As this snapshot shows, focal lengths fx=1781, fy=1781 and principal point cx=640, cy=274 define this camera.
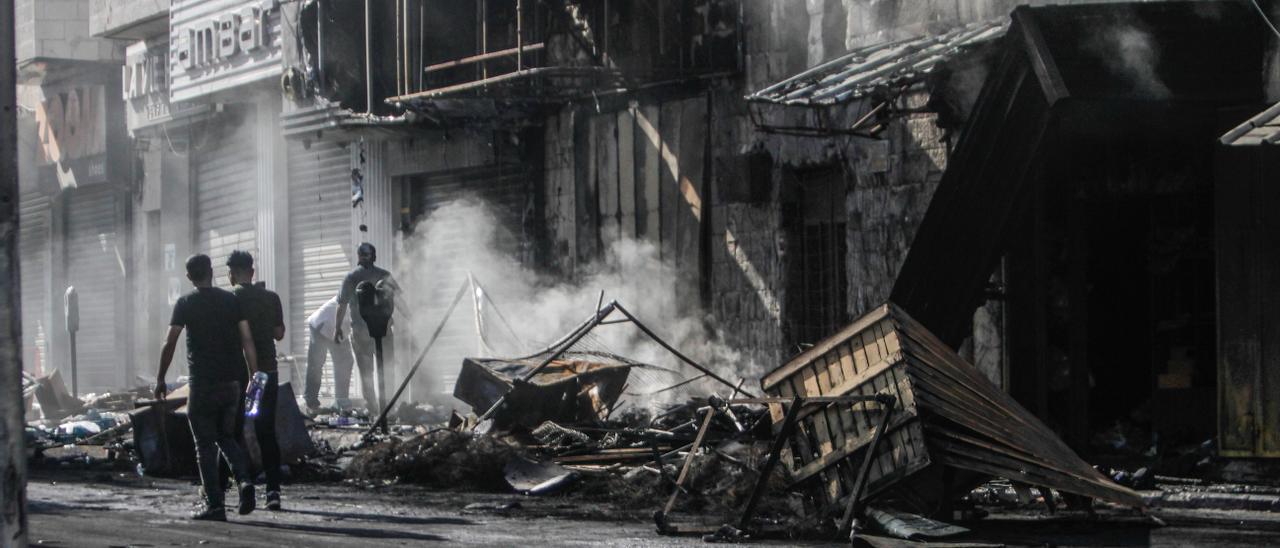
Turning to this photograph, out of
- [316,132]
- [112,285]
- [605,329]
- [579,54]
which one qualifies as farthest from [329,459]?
[112,285]

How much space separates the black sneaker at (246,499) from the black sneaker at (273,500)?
13.2 inches

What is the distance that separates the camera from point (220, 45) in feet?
84.9

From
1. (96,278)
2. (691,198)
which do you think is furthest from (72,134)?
(691,198)

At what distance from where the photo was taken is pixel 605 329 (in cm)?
1881

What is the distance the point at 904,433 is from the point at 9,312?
596cm

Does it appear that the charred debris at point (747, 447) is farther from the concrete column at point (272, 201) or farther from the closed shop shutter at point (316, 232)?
the concrete column at point (272, 201)

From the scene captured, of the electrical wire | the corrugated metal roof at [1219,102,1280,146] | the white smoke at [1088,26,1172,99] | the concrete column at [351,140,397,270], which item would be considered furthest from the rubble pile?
the concrete column at [351,140,397,270]

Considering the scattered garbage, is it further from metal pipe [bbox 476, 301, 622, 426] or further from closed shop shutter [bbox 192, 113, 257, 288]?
closed shop shutter [bbox 192, 113, 257, 288]

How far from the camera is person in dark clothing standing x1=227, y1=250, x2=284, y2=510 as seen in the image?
37.0 ft

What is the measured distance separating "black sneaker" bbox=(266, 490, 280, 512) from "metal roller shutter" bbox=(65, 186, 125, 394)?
22.0 m

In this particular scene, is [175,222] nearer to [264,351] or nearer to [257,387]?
[264,351]

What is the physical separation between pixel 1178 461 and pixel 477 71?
401 inches

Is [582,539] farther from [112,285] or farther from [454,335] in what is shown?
[112,285]

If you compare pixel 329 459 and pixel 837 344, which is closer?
pixel 837 344
